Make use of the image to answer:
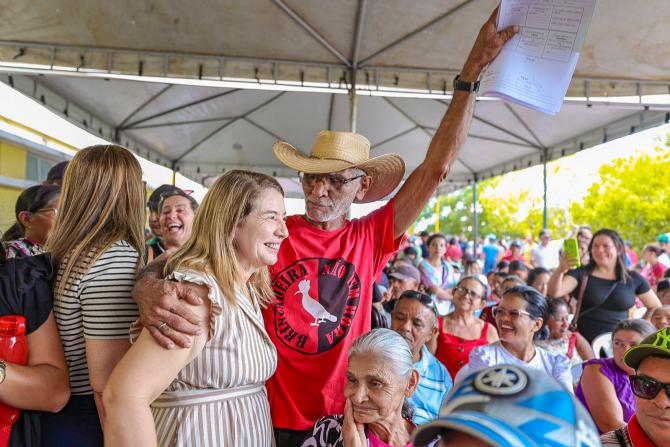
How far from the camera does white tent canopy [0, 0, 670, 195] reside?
524 cm

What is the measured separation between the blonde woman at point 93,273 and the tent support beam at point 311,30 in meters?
3.83

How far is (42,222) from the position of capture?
2.90 metres

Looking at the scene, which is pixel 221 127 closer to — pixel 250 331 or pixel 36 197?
pixel 36 197

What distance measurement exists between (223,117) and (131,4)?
14.7ft

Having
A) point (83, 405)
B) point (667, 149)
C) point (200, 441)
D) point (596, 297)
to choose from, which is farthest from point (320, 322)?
point (667, 149)

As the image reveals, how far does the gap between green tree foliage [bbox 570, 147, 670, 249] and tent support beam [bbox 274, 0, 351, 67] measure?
78.6ft

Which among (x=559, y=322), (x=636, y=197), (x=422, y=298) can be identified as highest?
(x=636, y=197)

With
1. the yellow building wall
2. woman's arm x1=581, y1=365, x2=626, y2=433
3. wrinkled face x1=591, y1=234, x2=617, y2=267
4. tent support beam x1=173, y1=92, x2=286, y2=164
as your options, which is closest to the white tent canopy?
tent support beam x1=173, y1=92, x2=286, y2=164

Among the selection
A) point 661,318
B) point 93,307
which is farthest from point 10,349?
point 661,318

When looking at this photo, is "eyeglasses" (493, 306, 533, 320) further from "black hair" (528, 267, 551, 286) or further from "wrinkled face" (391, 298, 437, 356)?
"black hair" (528, 267, 551, 286)

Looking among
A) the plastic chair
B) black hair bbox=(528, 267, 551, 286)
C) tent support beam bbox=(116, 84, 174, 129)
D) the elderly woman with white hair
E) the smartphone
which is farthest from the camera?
tent support beam bbox=(116, 84, 174, 129)

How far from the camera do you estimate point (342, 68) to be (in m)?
6.28

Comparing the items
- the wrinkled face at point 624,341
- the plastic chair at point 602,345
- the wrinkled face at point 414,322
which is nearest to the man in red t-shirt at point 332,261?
the wrinkled face at point 414,322

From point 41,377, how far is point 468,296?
11.5 feet
